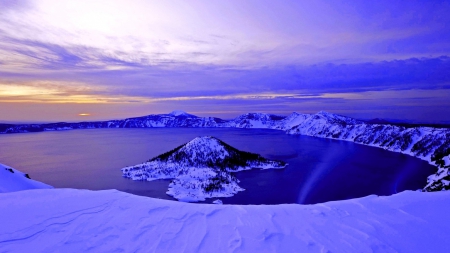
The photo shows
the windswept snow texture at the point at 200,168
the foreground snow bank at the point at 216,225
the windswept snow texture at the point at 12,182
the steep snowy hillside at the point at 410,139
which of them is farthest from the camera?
the steep snowy hillside at the point at 410,139

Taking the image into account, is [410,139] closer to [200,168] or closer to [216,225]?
[200,168]

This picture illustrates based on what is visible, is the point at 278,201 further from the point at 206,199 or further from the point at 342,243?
the point at 342,243

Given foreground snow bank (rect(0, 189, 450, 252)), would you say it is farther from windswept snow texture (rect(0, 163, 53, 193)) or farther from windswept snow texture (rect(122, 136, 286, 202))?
windswept snow texture (rect(122, 136, 286, 202))

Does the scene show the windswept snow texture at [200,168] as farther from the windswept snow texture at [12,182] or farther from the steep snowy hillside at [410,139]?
the steep snowy hillside at [410,139]

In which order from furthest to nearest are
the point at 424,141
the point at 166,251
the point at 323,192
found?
1. the point at 424,141
2. the point at 323,192
3. the point at 166,251

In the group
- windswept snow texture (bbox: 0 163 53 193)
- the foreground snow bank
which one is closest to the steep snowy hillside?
the foreground snow bank

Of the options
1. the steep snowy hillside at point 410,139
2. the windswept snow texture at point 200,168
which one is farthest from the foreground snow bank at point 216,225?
the steep snowy hillside at point 410,139

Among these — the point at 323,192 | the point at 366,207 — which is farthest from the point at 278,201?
the point at 366,207

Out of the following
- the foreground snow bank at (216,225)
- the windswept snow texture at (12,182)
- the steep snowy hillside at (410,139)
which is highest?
the foreground snow bank at (216,225)
